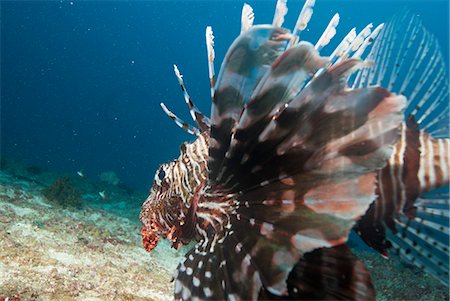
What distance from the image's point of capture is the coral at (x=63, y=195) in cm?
A: 811

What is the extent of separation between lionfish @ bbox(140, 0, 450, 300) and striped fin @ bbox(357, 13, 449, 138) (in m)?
0.01

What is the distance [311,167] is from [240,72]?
625mm

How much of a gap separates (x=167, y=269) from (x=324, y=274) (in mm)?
3406

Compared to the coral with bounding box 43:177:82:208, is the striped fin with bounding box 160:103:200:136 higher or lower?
higher

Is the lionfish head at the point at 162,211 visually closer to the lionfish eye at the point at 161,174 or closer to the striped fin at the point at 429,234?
the lionfish eye at the point at 161,174

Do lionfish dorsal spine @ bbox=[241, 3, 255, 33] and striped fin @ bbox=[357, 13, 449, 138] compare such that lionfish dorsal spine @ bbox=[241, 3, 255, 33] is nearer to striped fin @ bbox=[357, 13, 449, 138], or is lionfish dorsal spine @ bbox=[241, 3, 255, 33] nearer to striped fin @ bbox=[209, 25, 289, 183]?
striped fin @ bbox=[209, 25, 289, 183]

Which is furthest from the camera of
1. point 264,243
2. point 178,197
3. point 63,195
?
point 63,195

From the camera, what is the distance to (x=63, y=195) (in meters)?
8.34

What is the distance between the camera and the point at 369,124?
5.64 ft

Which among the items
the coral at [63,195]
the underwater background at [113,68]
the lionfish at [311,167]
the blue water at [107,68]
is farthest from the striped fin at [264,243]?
the blue water at [107,68]

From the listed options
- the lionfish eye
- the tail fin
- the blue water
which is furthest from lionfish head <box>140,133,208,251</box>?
the blue water

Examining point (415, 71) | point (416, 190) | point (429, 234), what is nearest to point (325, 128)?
point (416, 190)

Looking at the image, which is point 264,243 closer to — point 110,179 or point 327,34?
point 327,34

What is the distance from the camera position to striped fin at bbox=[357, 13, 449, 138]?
2.46 metres
